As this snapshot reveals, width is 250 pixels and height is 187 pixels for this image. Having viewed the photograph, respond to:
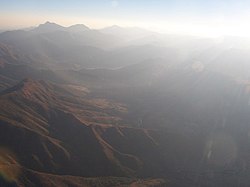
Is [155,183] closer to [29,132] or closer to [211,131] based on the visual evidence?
[29,132]

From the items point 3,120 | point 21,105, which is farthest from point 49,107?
point 3,120

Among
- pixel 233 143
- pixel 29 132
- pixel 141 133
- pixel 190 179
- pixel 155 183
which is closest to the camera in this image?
pixel 155 183

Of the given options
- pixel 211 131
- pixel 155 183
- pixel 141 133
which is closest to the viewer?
pixel 155 183

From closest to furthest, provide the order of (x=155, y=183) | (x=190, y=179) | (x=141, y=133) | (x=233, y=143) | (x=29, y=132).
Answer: (x=155, y=183), (x=190, y=179), (x=29, y=132), (x=141, y=133), (x=233, y=143)

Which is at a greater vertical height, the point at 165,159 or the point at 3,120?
the point at 3,120

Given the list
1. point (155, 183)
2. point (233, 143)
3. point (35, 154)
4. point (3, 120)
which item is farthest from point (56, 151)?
point (233, 143)

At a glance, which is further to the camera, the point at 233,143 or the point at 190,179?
the point at 233,143

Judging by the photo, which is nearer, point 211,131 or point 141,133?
point 141,133

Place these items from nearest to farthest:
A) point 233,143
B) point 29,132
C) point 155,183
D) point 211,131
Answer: point 155,183 → point 29,132 → point 233,143 → point 211,131

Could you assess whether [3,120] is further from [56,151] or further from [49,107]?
[49,107]
